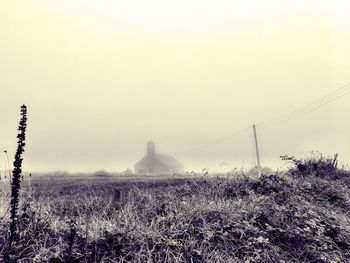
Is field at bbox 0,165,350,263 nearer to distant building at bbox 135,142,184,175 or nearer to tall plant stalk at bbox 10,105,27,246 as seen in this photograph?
tall plant stalk at bbox 10,105,27,246

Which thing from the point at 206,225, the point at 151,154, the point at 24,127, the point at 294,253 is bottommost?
the point at 294,253

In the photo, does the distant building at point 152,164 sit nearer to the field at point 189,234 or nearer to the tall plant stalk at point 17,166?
the field at point 189,234

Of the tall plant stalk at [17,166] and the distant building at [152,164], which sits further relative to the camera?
the distant building at [152,164]

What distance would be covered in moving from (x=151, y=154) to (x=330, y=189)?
231 feet

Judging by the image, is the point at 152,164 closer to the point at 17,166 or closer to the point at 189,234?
the point at 189,234

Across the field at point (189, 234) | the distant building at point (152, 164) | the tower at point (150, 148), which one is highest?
the tower at point (150, 148)

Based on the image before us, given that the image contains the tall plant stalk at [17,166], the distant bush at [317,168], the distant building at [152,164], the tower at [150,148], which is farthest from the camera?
the tower at [150,148]

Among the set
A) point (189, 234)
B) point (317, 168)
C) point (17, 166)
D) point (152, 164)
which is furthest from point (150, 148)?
point (17, 166)

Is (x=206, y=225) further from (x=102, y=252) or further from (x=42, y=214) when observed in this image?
(x=42, y=214)

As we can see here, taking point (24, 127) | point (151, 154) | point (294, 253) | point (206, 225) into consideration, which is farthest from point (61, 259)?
point (151, 154)

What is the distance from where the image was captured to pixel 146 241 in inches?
200

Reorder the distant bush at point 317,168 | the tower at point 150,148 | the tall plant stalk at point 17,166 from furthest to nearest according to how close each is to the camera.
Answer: the tower at point 150,148, the distant bush at point 317,168, the tall plant stalk at point 17,166

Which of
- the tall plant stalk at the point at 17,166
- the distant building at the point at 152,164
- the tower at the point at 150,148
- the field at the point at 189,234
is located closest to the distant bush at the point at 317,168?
the field at the point at 189,234

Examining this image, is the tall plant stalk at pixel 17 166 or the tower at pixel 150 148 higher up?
the tower at pixel 150 148
